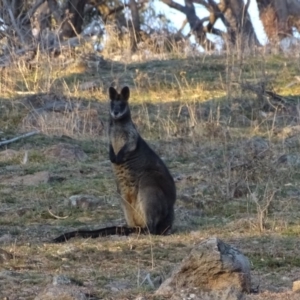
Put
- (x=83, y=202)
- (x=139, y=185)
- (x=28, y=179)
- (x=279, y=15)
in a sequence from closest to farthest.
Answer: (x=139, y=185) → (x=83, y=202) → (x=28, y=179) → (x=279, y=15)

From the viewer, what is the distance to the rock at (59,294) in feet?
14.6

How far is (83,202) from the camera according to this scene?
7852 millimetres

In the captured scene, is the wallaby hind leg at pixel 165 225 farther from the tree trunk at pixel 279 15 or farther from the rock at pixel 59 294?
the tree trunk at pixel 279 15

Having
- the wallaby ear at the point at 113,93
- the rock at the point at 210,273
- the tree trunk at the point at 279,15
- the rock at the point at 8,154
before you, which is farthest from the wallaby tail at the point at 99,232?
the tree trunk at the point at 279,15

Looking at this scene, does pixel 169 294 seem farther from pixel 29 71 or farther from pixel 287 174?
pixel 29 71

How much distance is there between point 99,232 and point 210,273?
187cm

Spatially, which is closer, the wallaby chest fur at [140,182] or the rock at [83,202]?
the wallaby chest fur at [140,182]

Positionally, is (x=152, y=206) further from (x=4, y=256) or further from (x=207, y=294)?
(x=207, y=294)

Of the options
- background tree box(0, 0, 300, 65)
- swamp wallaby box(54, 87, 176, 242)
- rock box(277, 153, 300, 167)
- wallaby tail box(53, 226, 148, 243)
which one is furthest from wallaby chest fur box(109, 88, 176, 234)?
A: background tree box(0, 0, 300, 65)

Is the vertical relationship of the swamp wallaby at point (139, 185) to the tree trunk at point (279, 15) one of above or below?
below

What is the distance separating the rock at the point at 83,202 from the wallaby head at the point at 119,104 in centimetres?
78

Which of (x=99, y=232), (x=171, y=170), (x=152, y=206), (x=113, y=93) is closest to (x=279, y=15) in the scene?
(x=171, y=170)

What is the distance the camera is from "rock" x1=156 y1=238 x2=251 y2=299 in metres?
4.81

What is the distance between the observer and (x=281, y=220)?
23.2ft
